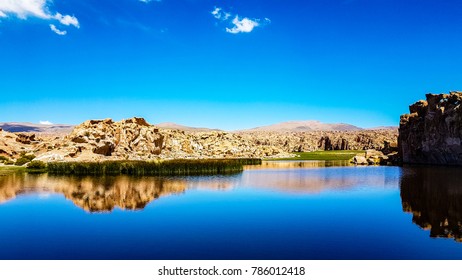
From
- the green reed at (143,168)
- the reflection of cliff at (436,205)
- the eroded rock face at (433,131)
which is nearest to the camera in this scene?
the reflection of cliff at (436,205)

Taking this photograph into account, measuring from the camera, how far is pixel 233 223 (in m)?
19.8

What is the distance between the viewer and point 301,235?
17234 millimetres

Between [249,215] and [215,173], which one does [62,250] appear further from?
[215,173]

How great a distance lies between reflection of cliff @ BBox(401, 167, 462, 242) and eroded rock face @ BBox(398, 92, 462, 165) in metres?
30.9

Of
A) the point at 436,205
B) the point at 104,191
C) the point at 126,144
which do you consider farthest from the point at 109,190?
the point at 126,144

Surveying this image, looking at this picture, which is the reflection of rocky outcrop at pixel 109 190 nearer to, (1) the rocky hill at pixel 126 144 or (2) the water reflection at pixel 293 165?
(2) the water reflection at pixel 293 165

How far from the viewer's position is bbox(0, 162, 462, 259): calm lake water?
15.1 meters

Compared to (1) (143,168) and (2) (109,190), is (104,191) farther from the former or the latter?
(1) (143,168)

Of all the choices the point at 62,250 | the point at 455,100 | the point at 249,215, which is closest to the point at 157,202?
the point at 249,215

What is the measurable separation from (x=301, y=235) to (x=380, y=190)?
17473 mm

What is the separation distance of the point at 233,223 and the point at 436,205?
42.7 feet

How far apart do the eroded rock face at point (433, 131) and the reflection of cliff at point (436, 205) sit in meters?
Answer: 30.9

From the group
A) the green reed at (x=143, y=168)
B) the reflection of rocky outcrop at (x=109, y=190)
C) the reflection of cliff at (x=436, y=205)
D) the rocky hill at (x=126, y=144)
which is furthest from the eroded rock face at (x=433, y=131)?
the reflection of rocky outcrop at (x=109, y=190)

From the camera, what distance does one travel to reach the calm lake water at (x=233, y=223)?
15.1 metres
